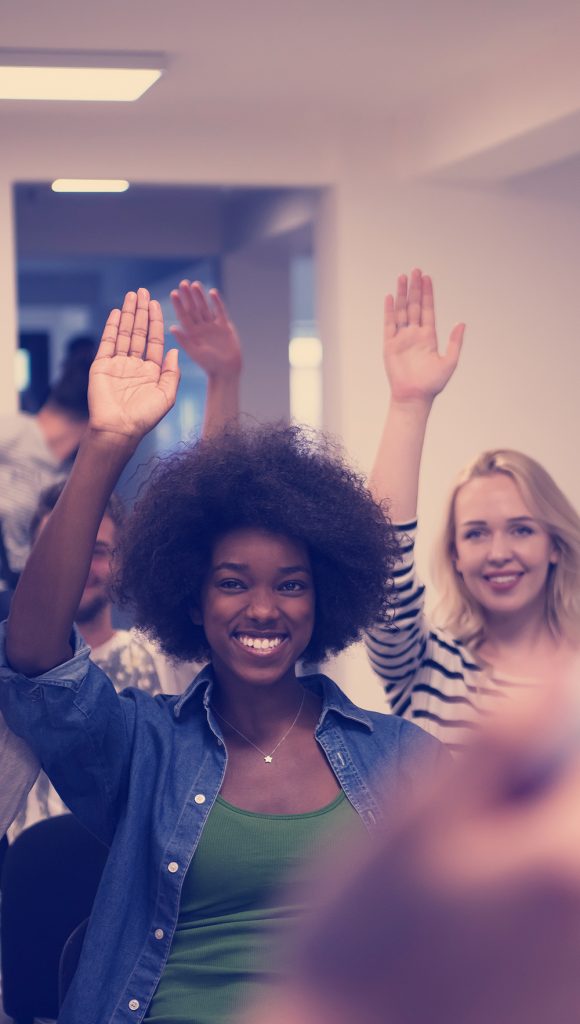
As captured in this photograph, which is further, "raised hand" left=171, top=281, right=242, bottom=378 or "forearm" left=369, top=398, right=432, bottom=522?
"raised hand" left=171, top=281, right=242, bottom=378

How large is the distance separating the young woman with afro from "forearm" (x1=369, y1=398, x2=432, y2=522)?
1.05 feet

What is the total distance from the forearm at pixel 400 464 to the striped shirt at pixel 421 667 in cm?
6

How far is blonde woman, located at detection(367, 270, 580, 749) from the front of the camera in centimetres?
266

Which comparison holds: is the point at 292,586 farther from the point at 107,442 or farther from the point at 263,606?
the point at 107,442

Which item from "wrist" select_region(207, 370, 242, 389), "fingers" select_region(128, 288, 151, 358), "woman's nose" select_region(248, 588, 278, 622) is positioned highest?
"fingers" select_region(128, 288, 151, 358)

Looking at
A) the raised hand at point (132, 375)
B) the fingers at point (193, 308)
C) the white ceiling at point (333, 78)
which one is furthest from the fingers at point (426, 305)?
the white ceiling at point (333, 78)

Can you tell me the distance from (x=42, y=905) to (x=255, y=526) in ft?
2.41

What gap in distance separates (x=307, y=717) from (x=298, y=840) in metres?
0.25

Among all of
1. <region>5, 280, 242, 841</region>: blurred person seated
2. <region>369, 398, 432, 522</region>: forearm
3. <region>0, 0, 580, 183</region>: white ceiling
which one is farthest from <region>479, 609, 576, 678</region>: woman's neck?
<region>0, 0, 580, 183</region>: white ceiling

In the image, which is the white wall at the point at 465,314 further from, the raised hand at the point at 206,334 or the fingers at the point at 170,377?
the fingers at the point at 170,377

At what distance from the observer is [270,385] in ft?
27.0

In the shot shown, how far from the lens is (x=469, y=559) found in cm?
290

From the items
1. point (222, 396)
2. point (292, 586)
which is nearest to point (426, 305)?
point (222, 396)

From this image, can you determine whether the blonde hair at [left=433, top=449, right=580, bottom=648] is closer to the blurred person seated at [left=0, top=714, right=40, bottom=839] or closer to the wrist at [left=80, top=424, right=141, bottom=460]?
the wrist at [left=80, top=424, right=141, bottom=460]
